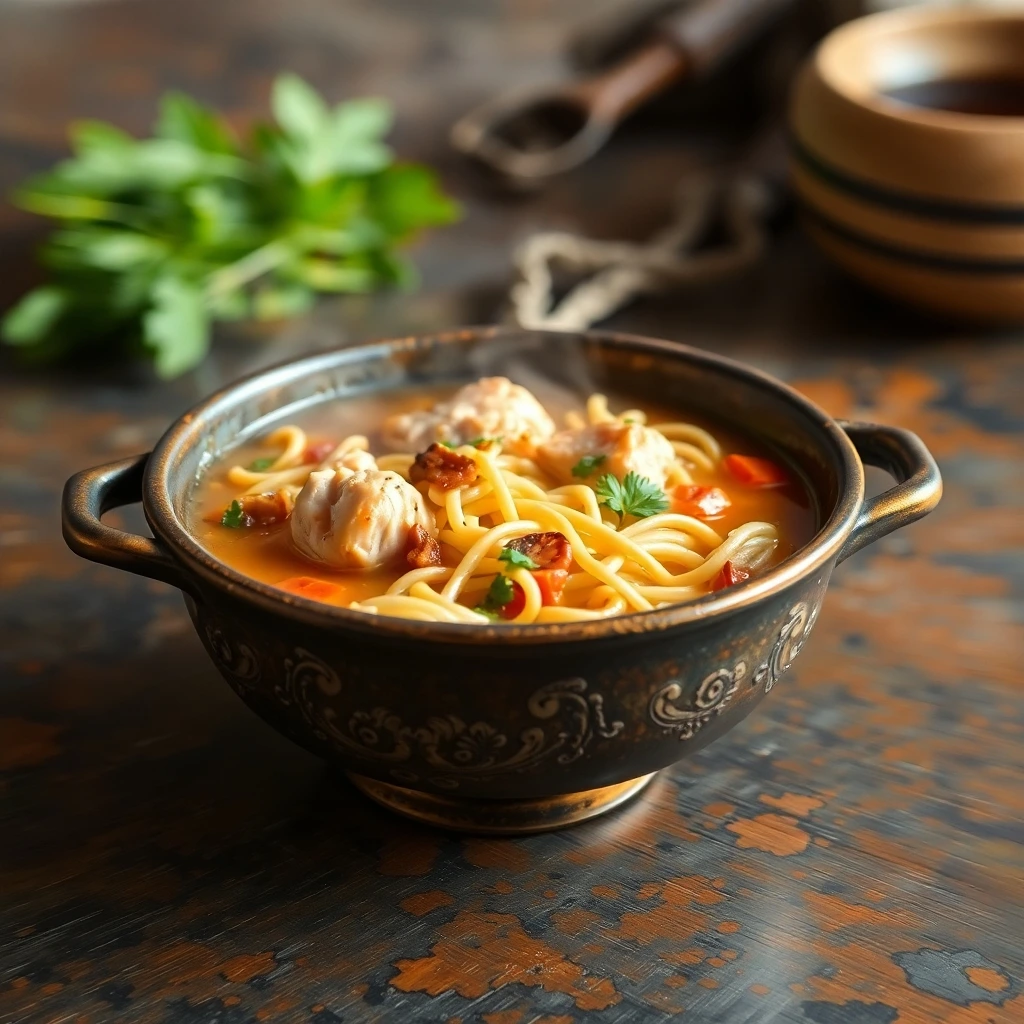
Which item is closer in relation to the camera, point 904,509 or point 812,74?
point 904,509

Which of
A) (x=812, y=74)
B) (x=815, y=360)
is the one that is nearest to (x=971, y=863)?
(x=815, y=360)

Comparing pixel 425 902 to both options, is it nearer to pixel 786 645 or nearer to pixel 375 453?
pixel 786 645

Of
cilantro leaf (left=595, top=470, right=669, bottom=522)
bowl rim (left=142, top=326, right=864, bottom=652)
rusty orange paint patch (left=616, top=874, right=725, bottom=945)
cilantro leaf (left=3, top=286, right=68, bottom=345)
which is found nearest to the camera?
bowl rim (left=142, top=326, right=864, bottom=652)

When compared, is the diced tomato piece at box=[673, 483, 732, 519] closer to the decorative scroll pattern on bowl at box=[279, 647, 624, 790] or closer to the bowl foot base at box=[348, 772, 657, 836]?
the bowl foot base at box=[348, 772, 657, 836]

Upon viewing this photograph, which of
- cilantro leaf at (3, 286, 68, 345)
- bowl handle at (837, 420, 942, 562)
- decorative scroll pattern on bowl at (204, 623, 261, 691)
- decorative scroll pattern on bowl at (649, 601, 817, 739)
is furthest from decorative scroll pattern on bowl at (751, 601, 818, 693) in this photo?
cilantro leaf at (3, 286, 68, 345)

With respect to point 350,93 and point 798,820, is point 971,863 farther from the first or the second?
point 350,93

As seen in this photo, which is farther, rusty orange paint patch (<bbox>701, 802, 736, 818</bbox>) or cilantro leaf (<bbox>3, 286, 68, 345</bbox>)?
cilantro leaf (<bbox>3, 286, 68, 345</bbox>)

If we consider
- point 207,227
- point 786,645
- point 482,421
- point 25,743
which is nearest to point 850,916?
point 786,645
